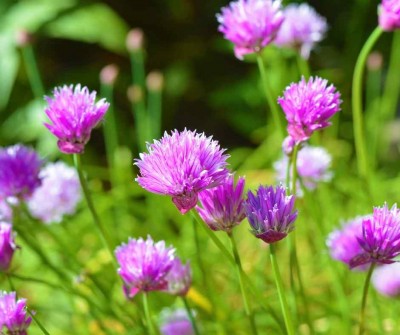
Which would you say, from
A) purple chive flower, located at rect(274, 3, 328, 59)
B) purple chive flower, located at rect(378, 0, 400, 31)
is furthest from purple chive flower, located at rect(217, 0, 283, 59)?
purple chive flower, located at rect(274, 3, 328, 59)

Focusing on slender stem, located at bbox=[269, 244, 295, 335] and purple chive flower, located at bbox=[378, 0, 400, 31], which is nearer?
slender stem, located at bbox=[269, 244, 295, 335]

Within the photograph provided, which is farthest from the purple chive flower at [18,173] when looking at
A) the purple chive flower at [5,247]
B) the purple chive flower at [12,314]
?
the purple chive flower at [12,314]

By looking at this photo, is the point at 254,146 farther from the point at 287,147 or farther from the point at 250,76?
the point at 287,147

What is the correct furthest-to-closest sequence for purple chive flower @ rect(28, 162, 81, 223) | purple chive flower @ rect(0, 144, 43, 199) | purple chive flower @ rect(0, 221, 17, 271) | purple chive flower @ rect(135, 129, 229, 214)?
purple chive flower @ rect(28, 162, 81, 223) < purple chive flower @ rect(0, 144, 43, 199) < purple chive flower @ rect(0, 221, 17, 271) < purple chive flower @ rect(135, 129, 229, 214)

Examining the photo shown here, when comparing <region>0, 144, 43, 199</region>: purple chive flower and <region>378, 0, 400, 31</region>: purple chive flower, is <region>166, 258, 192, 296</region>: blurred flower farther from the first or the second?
<region>378, 0, 400, 31</region>: purple chive flower

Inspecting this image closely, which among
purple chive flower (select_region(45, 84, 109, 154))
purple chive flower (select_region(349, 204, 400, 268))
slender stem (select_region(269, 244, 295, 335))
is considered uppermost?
purple chive flower (select_region(45, 84, 109, 154))

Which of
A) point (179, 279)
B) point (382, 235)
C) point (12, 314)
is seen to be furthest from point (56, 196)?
point (382, 235)

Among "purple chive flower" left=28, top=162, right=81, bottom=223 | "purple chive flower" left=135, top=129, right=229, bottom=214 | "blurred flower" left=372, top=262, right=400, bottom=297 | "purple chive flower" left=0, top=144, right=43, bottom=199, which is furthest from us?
"purple chive flower" left=28, top=162, right=81, bottom=223
